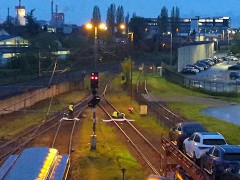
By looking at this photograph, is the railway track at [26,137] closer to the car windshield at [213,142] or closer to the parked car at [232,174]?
the car windshield at [213,142]

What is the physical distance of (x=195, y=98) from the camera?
4644cm

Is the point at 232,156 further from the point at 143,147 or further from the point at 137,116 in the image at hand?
the point at 137,116

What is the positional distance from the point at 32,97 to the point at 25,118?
6922 mm

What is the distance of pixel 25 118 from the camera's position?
3244 centimetres

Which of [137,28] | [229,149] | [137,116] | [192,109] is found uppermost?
[137,28]

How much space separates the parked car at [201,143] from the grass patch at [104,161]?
6.21ft

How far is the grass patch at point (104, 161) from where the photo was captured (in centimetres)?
1783

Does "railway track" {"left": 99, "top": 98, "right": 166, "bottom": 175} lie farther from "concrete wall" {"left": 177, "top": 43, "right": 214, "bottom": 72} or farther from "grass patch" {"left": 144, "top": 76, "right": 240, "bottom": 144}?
"concrete wall" {"left": 177, "top": 43, "right": 214, "bottom": 72}

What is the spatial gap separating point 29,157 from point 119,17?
489 ft

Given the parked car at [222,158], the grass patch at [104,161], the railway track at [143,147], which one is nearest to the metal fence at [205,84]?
the railway track at [143,147]

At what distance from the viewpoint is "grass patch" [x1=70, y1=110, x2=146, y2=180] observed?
58.5 ft

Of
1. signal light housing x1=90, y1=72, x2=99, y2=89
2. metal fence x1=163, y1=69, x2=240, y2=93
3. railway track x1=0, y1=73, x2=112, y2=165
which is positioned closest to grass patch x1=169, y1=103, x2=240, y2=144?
signal light housing x1=90, y1=72, x2=99, y2=89

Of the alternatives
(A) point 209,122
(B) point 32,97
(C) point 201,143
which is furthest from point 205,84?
(C) point 201,143

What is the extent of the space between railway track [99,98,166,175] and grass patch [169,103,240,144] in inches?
154
